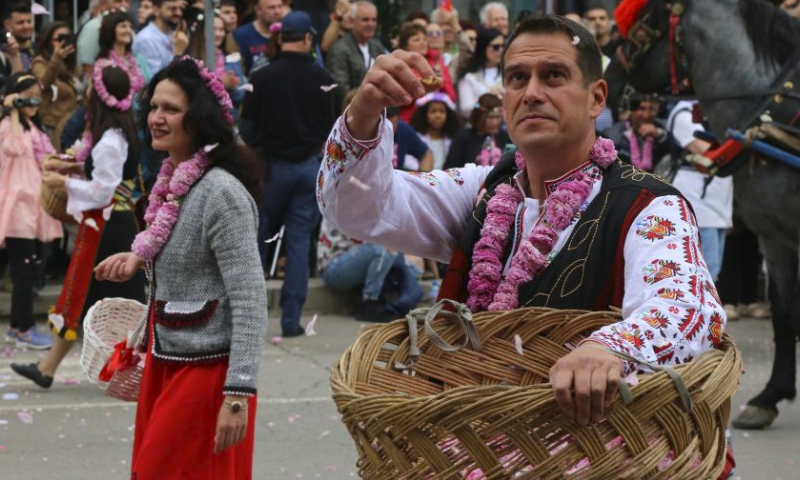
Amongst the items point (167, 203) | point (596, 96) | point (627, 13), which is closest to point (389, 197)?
point (596, 96)

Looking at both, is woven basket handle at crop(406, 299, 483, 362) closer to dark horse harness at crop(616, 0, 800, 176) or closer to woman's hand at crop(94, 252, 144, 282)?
woman's hand at crop(94, 252, 144, 282)

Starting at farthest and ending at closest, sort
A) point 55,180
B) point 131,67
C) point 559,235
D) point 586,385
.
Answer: point 131,67 → point 55,180 → point 559,235 → point 586,385

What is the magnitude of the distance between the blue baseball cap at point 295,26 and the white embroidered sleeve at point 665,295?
730cm

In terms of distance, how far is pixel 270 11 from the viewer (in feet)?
39.0

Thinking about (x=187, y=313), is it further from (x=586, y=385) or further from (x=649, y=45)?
(x=649, y=45)

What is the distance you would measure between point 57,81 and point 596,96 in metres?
8.61

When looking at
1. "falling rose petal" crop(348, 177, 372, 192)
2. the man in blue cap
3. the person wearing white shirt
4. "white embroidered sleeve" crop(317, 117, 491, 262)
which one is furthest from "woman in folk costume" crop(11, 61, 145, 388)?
"falling rose petal" crop(348, 177, 372, 192)

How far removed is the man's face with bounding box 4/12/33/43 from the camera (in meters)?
11.4

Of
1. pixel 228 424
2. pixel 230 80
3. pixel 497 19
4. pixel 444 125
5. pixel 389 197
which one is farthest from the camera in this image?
pixel 497 19

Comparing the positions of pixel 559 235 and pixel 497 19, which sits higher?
pixel 559 235

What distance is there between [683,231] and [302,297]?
7.36m

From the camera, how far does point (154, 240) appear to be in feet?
14.1

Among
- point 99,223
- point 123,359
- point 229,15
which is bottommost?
point 99,223

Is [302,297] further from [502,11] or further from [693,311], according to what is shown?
[693,311]
